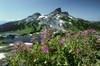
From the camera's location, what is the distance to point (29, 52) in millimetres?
5133

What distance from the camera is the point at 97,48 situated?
856cm

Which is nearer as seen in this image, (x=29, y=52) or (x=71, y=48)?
(x=29, y=52)

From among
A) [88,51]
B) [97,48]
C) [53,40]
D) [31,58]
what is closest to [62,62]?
[53,40]

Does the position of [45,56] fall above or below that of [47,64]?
above

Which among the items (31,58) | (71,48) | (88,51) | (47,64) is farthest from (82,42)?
(31,58)

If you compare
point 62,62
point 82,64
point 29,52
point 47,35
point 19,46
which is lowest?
point 82,64

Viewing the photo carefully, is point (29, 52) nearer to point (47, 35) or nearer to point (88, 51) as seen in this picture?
point (47, 35)

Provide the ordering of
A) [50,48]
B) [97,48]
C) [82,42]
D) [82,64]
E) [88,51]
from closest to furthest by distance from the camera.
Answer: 1. [50,48]
2. [82,64]
3. [88,51]
4. [82,42]
5. [97,48]

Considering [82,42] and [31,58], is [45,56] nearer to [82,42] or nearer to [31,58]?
[31,58]

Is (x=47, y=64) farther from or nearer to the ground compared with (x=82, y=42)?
nearer to the ground

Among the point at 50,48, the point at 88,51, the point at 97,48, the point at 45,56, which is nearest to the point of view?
the point at 45,56

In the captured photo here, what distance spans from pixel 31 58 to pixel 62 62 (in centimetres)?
176

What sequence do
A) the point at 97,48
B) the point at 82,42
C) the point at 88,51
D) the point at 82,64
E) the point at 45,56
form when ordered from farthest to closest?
1. the point at 97,48
2. the point at 82,42
3. the point at 88,51
4. the point at 82,64
5. the point at 45,56

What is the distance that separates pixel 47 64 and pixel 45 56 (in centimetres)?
47
